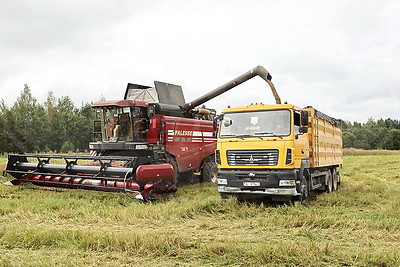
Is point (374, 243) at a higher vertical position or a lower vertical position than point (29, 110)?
lower

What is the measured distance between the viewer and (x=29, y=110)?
49562 mm

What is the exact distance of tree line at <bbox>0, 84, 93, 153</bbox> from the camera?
41.3 meters

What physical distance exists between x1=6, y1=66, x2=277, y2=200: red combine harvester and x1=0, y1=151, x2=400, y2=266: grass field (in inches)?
26.4

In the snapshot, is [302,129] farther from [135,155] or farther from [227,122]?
[135,155]

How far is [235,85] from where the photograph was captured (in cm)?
1591

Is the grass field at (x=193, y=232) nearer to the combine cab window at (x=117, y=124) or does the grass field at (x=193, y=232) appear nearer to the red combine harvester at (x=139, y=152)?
the red combine harvester at (x=139, y=152)

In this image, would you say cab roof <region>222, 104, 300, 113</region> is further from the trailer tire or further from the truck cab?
the trailer tire

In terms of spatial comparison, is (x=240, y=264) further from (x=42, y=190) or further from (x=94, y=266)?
(x=42, y=190)

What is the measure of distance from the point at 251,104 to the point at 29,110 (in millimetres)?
45625

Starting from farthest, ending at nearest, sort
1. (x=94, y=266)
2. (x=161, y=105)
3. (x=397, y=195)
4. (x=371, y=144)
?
1. (x=371, y=144)
2. (x=161, y=105)
3. (x=397, y=195)
4. (x=94, y=266)

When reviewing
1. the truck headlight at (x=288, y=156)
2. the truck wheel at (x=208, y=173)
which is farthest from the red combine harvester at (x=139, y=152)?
the truck headlight at (x=288, y=156)

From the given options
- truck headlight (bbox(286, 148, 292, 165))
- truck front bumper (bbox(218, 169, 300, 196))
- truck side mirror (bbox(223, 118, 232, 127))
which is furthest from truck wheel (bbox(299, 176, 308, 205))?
truck side mirror (bbox(223, 118, 232, 127))

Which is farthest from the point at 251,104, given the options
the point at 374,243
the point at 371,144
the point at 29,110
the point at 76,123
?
the point at 371,144

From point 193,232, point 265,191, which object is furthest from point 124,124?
point 193,232
